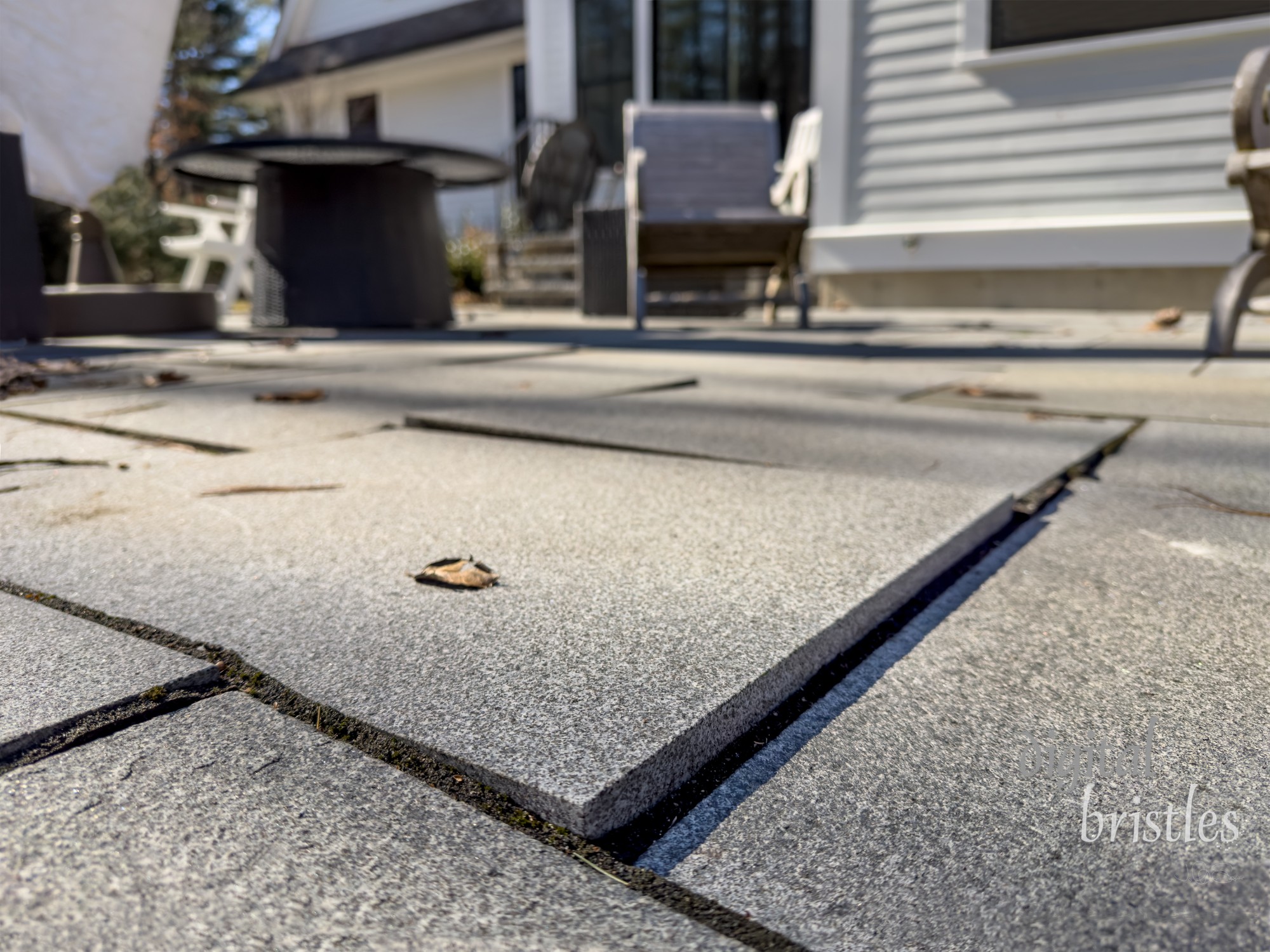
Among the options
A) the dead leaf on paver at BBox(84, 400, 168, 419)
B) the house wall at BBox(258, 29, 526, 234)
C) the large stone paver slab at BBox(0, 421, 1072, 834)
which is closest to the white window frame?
the large stone paver slab at BBox(0, 421, 1072, 834)

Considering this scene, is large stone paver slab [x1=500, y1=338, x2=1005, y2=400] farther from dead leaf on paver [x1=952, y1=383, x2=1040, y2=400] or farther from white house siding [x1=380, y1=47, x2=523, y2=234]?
white house siding [x1=380, y1=47, x2=523, y2=234]

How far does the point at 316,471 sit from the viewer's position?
→ 1371mm

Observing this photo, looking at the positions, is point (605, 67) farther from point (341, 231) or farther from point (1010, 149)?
point (341, 231)

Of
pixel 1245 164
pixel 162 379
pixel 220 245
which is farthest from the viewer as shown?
pixel 220 245

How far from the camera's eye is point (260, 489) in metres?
1.26

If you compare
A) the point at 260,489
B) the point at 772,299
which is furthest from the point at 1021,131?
the point at 260,489

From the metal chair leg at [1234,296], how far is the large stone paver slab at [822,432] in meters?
1.38

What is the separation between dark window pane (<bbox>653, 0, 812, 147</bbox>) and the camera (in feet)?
26.7

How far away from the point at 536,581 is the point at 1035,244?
5.13 metres

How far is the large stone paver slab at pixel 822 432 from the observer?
1449 mm

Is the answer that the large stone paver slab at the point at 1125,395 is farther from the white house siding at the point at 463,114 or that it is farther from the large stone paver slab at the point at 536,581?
the white house siding at the point at 463,114

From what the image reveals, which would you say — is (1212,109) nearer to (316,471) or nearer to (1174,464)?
(1174,464)

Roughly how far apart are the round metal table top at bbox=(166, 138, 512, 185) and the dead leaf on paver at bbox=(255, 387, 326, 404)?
2123 millimetres

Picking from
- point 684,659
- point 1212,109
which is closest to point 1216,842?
point 684,659
